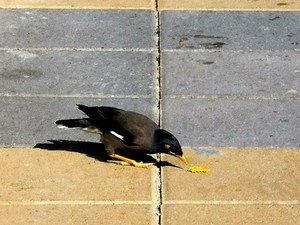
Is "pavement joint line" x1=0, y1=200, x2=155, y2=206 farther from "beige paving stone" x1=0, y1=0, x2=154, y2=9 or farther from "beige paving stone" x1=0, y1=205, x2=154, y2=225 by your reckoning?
"beige paving stone" x1=0, y1=0, x2=154, y2=9

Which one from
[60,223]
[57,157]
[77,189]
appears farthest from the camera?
[57,157]

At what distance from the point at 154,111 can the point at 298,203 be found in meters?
2.07

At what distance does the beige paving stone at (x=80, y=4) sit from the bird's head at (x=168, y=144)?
403 centimetres

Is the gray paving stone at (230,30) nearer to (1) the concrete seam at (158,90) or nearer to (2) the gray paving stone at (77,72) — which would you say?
(1) the concrete seam at (158,90)

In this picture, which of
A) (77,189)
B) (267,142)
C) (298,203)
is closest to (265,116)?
(267,142)

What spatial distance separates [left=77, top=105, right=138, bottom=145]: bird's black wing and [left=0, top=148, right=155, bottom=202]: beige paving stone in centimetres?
28

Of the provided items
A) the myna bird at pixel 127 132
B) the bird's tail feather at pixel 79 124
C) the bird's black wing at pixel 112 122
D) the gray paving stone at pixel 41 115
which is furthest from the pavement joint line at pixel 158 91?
the bird's tail feather at pixel 79 124

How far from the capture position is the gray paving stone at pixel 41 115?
26.5 ft

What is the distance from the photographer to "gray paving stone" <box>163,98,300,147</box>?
8094 millimetres

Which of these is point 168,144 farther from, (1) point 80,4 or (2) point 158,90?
(1) point 80,4

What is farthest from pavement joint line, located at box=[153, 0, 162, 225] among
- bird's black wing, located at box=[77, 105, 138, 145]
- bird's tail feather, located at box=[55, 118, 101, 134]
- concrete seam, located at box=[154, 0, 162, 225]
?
bird's tail feather, located at box=[55, 118, 101, 134]

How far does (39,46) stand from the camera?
10.1 m

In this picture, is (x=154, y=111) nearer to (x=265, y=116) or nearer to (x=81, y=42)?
(x=265, y=116)

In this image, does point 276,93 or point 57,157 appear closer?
point 57,157
